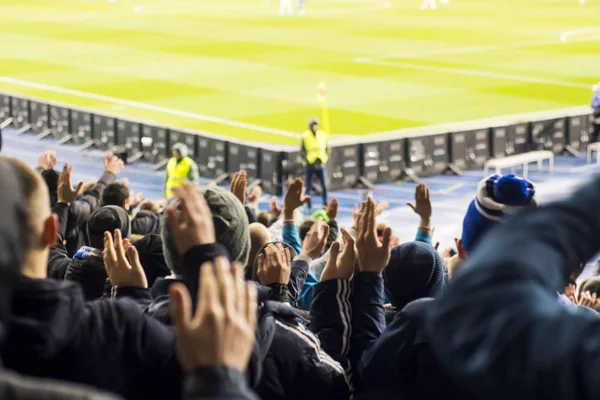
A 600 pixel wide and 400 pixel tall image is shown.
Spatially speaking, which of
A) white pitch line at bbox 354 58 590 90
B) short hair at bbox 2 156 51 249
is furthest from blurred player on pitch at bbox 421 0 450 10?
short hair at bbox 2 156 51 249

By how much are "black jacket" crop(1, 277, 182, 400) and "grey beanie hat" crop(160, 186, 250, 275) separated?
58 cm

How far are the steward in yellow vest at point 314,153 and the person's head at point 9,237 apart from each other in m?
23.0

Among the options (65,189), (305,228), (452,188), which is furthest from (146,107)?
(65,189)

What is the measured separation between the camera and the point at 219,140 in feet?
88.7

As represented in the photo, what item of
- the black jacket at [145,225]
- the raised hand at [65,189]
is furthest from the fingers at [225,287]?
the black jacket at [145,225]

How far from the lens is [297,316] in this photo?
4.76 meters

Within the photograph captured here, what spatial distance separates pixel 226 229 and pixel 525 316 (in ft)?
8.36

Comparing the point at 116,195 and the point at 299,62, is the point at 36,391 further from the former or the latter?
the point at 299,62

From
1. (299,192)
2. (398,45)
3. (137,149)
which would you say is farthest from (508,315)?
(398,45)

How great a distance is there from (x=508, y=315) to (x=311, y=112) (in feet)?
105

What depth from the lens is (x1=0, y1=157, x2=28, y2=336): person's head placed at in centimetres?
183

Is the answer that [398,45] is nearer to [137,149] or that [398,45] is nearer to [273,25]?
[273,25]

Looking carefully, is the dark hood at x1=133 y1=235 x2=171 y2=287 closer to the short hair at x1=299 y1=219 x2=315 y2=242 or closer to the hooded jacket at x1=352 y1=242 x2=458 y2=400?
the hooded jacket at x1=352 y1=242 x2=458 y2=400

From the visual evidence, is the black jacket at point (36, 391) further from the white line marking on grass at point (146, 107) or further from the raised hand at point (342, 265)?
the white line marking on grass at point (146, 107)
